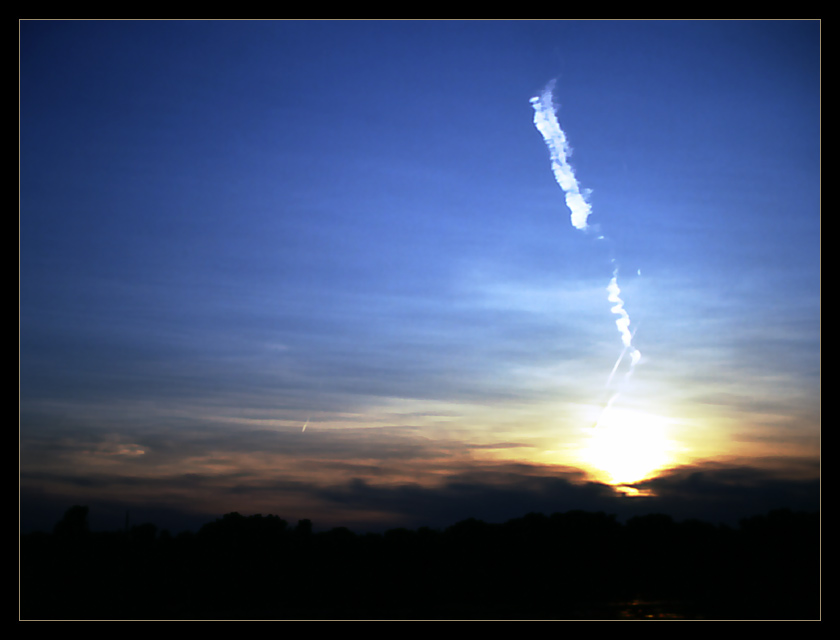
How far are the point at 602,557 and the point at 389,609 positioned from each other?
15.1 metres

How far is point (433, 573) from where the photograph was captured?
31.9 m

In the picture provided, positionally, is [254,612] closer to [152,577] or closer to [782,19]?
[152,577]

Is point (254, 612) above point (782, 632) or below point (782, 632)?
below

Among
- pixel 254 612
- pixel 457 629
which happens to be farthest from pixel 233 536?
pixel 457 629

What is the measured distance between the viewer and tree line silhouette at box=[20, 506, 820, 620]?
81.3 feet

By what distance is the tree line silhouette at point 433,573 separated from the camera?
24.8 meters

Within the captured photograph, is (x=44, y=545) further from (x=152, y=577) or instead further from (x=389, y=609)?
(x=389, y=609)

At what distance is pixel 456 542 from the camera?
33781 millimetres
